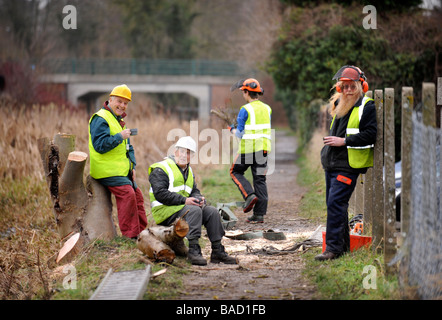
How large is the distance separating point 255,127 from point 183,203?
9.74 feet

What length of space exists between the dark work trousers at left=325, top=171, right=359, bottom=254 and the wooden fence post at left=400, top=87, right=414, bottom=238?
1.16 metres

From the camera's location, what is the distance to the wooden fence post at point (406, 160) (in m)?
5.08

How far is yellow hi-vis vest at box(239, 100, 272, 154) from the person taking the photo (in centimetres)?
926

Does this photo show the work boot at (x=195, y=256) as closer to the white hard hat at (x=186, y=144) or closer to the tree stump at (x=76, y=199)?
the white hard hat at (x=186, y=144)

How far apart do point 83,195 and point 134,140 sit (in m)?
→ 8.40

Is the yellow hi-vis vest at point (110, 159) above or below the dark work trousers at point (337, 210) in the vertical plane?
above

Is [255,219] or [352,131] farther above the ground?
[352,131]

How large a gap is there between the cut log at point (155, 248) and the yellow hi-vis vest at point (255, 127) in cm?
326

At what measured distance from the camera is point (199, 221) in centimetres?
658

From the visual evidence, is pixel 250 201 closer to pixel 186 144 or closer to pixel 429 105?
pixel 186 144

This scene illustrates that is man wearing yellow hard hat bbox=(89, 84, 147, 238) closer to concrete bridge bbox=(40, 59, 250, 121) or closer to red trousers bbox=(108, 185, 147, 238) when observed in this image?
red trousers bbox=(108, 185, 147, 238)

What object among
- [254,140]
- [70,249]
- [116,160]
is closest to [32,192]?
[254,140]

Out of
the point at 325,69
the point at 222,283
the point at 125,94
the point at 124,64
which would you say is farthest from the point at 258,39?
the point at 222,283

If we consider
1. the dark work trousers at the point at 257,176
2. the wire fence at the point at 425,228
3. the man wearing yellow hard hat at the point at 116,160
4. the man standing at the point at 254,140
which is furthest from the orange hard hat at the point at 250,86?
the wire fence at the point at 425,228
